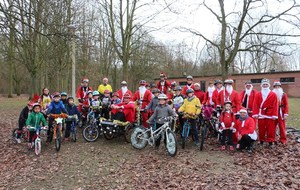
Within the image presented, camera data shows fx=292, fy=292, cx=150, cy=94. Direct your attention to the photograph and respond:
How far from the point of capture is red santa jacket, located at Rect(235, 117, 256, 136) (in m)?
8.27

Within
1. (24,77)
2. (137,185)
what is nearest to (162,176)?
(137,185)

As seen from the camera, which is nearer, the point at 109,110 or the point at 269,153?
the point at 269,153

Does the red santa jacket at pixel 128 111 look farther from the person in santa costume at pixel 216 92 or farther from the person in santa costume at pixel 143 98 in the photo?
the person in santa costume at pixel 216 92

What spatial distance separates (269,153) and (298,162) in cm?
93

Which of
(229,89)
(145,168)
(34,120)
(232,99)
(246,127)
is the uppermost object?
(229,89)

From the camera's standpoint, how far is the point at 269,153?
8234mm

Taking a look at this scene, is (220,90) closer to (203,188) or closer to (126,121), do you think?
(126,121)

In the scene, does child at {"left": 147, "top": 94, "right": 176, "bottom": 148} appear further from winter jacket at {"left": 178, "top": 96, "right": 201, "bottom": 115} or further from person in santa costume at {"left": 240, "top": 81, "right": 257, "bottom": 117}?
person in santa costume at {"left": 240, "top": 81, "right": 257, "bottom": 117}

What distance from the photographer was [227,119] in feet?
28.1

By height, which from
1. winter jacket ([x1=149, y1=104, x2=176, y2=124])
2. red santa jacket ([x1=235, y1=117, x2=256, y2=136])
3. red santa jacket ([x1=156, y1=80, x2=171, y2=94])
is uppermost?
red santa jacket ([x1=156, y1=80, x2=171, y2=94])

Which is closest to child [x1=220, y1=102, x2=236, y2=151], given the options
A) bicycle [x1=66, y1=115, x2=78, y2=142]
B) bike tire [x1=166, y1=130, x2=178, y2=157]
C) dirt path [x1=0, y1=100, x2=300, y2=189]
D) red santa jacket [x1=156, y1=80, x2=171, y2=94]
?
dirt path [x1=0, y1=100, x2=300, y2=189]

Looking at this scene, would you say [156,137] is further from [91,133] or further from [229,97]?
[229,97]

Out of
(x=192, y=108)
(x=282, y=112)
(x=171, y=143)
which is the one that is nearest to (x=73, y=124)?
(x=171, y=143)

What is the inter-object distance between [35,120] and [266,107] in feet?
23.6
